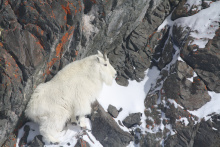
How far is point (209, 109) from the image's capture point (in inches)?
333

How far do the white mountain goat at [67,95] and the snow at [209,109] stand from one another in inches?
180

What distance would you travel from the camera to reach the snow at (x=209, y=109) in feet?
27.3

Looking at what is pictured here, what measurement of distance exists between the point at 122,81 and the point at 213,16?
582 cm

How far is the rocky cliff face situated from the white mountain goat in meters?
0.47

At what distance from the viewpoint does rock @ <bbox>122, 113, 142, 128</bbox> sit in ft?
29.8

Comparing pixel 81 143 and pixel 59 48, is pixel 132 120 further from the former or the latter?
pixel 59 48

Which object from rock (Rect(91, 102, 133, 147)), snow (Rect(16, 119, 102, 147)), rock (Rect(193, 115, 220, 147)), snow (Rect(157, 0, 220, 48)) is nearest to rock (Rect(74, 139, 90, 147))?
snow (Rect(16, 119, 102, 147))

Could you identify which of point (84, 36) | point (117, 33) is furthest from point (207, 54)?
point (84, 36)

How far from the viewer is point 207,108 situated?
851 cm

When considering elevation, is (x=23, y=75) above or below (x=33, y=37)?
below

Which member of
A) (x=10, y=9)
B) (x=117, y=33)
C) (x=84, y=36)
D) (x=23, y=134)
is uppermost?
(x=10, y=9)

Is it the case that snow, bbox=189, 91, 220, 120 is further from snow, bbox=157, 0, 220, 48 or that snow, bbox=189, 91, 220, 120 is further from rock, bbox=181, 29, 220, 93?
snow, bbox=157, 0, 220, 48

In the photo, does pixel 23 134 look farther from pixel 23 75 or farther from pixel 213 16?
pixel 213 16

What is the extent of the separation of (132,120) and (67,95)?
13.6 ft
